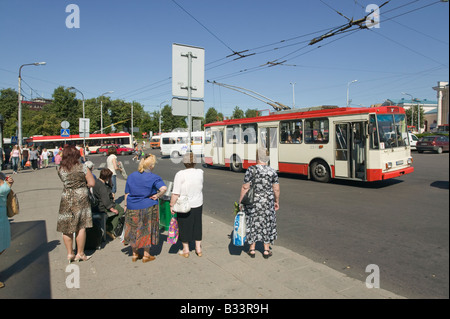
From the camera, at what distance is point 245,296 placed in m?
3.65

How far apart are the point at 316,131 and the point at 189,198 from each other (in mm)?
9435

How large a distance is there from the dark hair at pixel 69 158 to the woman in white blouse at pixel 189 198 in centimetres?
148

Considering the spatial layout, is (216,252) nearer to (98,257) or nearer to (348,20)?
(98,257)

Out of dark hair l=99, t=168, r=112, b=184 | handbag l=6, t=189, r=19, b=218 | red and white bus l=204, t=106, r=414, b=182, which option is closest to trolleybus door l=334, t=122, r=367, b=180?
red and white bus l=204, t=106, r=414, b=182

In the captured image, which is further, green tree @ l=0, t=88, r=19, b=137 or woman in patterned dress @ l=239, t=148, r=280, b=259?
green tree @ l=0, t=88, r=19, b=137

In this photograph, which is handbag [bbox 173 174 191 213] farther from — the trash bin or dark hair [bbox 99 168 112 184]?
dark hair [bbox 99 168 112 184]

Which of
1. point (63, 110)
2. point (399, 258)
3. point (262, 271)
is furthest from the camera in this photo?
point (63, 110)

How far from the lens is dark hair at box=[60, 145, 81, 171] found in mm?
4691

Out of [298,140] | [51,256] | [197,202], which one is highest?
[298,140]

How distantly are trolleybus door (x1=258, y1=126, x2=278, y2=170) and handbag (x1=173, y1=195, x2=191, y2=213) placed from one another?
10450 mm

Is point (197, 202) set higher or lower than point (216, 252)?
higher
